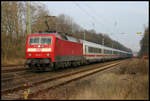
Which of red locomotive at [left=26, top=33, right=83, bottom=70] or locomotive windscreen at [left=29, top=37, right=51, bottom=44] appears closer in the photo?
red locomotive at [left=26, top=33, right=83, bottom=70]

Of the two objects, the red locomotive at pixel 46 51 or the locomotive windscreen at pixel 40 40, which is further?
the locomotive windscreen at pixel 40 40

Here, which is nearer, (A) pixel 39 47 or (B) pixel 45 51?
(B) pixel 45 51

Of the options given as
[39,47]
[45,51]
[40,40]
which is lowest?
[45,51]

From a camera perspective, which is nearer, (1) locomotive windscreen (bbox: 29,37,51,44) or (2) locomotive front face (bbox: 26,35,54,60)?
(2) locomotive front face (bbox: 26,35,54,60)

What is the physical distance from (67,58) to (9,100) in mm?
11458

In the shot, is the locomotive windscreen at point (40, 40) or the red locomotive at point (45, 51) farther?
the locomotive windscreen at point (40, 40)

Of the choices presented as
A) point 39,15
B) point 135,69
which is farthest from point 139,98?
point 39,15

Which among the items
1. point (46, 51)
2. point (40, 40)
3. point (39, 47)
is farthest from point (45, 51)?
point (40, 40)

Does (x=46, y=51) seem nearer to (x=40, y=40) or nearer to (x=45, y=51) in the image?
(x=45, y=51)

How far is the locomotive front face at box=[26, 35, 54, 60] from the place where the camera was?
1480cm

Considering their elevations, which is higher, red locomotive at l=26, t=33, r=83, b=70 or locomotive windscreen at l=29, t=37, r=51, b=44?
locomotive windscreen at l=29, t=37, r=51, b=44

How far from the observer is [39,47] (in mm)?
15117

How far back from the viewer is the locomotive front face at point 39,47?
48.5 ft

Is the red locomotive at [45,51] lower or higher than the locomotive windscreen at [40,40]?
lower
